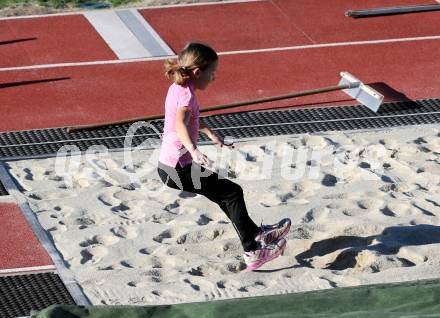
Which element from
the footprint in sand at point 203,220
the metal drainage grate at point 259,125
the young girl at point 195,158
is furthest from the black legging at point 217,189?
the metal drainage grate at point 259,125

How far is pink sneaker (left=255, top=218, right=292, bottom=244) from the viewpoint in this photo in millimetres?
7129

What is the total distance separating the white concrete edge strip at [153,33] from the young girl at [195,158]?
4.20 meters

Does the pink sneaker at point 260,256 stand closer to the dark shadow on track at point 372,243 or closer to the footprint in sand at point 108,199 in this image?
the dark shadow on track at point 372,243

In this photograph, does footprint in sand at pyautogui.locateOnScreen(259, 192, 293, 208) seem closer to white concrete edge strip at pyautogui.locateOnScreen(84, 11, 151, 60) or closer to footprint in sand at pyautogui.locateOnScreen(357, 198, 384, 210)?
footprint in sand at pyautogui.locateOnScreen(357, 198, 384, 210)

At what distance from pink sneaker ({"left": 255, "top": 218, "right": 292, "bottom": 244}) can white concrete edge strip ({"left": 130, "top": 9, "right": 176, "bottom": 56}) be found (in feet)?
13.5

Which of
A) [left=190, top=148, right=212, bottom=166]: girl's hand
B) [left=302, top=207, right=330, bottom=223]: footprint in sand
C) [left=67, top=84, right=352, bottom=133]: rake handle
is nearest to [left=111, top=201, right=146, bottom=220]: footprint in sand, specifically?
[left=302, top=207, right=330, bottom=223]: footprint in sand

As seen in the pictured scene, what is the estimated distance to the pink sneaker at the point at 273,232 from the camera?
281 inches

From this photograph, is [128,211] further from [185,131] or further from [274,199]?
[185,131]

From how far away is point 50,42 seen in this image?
36.8 ft

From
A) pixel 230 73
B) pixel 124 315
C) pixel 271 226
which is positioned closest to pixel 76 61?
pixel 230 73

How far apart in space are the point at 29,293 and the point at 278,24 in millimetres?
5786

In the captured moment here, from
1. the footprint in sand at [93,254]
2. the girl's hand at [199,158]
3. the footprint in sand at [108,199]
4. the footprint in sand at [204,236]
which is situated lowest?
the footprint in sand at [93,254]

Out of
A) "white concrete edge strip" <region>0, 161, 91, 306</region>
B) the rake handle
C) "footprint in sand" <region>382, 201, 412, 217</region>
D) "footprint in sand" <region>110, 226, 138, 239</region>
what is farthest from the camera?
the rake handle

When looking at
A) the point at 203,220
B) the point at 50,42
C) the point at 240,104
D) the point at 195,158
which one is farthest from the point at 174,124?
the point at 50,42
